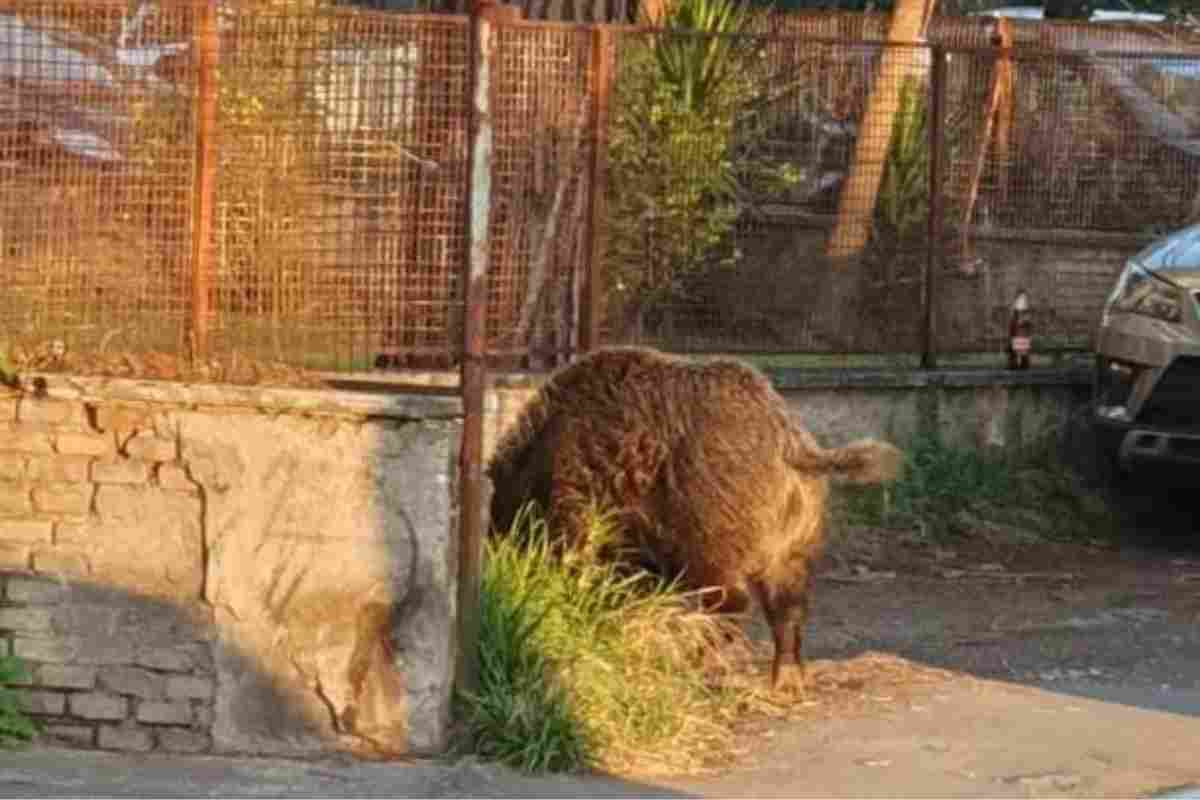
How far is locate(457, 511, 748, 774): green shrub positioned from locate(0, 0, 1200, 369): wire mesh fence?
→ 1351 millimetres

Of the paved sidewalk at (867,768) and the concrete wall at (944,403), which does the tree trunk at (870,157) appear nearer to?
the concrete wall at (944,403)

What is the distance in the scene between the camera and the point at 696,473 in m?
9.52

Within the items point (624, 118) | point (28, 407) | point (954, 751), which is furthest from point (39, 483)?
point (624, 118)

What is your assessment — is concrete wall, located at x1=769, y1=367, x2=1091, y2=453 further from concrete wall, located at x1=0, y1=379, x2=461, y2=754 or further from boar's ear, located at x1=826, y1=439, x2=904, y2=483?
concrete wall, located at x1=0, y1=379, x2=461, y2=754

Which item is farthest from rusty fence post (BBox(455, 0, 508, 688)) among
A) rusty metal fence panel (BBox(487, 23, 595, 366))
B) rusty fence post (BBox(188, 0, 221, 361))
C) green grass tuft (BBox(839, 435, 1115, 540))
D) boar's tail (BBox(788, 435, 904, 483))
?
green grass tuft (BBox(839, 435, 1115, 540))

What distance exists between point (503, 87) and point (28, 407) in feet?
12.5

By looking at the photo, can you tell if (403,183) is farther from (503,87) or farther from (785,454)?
(785,454)

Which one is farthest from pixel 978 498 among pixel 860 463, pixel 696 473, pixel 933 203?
pixel 696 473

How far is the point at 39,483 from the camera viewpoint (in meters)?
8.66

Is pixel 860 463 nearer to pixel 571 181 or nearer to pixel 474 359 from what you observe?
pixel 474 359

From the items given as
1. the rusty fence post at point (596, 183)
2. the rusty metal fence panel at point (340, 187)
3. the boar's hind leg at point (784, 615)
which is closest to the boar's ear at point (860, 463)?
the boar's hind leg at point (784, 615)

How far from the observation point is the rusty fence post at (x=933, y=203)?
14.1 m

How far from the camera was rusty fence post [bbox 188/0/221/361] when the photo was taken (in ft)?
31.4

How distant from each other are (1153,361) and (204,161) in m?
5.76
